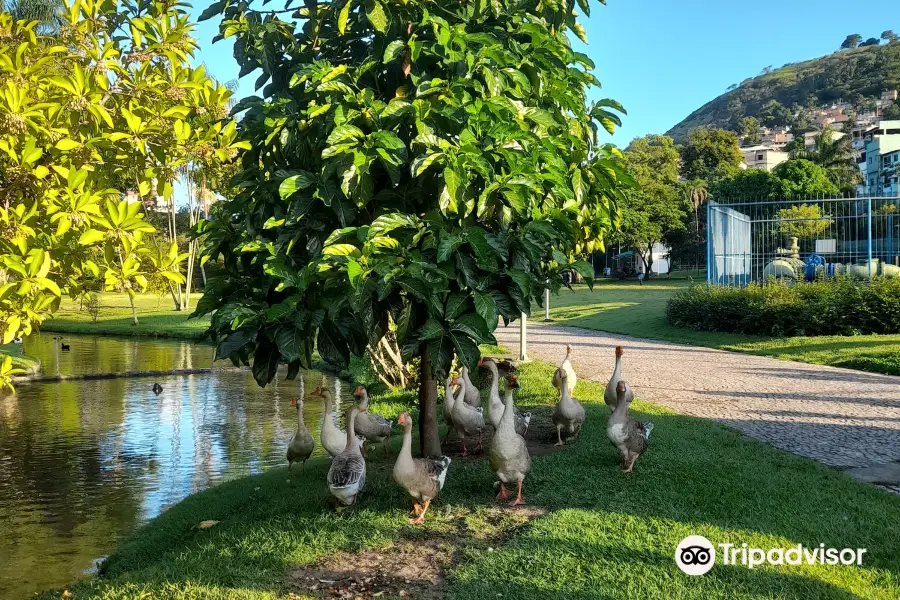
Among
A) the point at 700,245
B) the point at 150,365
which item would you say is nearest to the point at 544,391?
the point at 150,365

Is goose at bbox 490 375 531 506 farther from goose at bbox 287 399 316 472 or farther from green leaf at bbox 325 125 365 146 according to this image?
goose at bbox 287 399 316 472

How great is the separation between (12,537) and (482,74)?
6.75m

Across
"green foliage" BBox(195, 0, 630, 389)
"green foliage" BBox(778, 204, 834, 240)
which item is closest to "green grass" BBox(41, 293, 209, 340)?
"green foliage" BBox(195, 0, 630, 389)

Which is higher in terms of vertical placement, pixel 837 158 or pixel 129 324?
pixel 837 158

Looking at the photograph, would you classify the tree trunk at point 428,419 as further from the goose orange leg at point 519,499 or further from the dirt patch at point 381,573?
the dirt patch at point 381,573

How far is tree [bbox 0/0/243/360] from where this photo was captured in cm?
416

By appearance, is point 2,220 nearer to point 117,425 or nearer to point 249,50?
point 249,50

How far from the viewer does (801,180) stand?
58.2 metres

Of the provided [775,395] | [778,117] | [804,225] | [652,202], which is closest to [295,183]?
[775,395]

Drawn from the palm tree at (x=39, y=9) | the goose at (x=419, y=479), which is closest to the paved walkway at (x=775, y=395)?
the goose at (x=419, y=479)

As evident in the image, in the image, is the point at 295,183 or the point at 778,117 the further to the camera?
the point at 778,117

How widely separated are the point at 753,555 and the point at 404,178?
145 inches

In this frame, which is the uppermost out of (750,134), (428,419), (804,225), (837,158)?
(750,134)

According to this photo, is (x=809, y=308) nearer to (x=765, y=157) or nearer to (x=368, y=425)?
(x=368, y=425)
